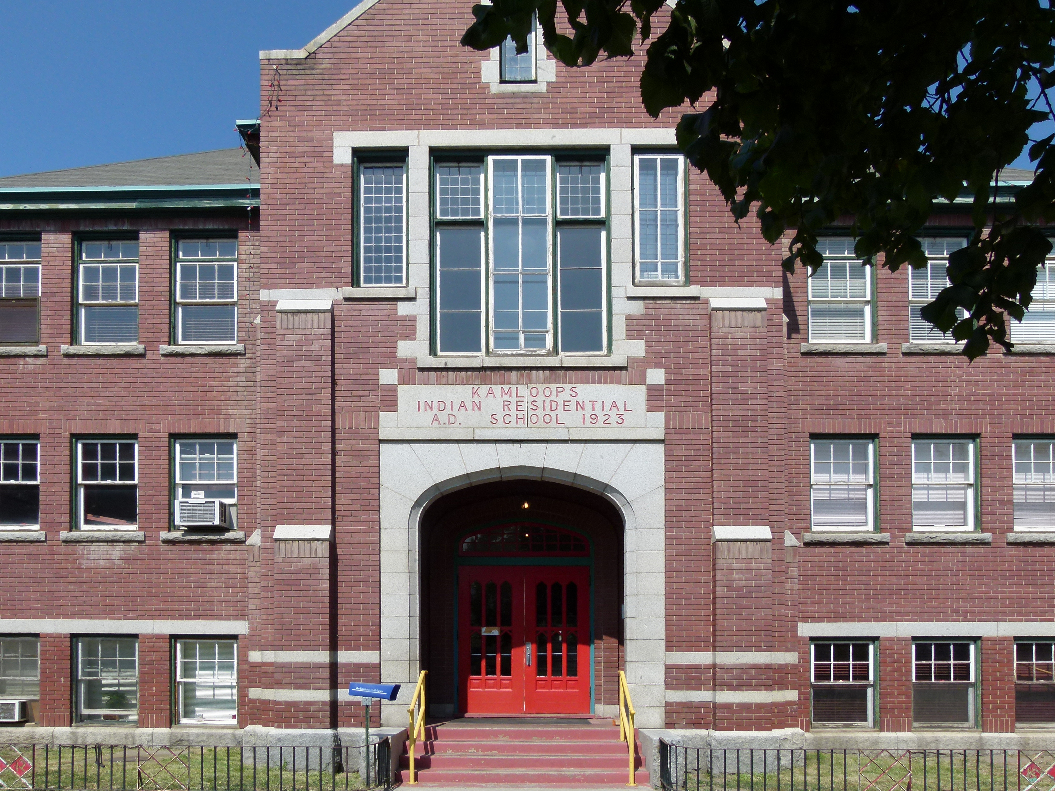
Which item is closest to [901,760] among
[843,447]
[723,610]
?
[723,610]

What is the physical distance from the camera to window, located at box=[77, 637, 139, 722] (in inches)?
663

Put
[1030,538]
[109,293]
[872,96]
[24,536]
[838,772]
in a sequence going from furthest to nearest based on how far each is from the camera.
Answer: [109,293], [24,536], [1030,538], [838,772], [872,96]

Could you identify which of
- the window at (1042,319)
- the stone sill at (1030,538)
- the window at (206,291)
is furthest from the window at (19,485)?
the window at (1042,319)

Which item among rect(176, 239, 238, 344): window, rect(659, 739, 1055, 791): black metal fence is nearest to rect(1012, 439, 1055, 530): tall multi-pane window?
rect(659, 739, 1055, 791): black metal fence

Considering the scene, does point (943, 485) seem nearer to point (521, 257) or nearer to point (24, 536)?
point (521, 257)

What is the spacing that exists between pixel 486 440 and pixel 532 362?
133cm

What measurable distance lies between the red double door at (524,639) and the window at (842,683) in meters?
3.64

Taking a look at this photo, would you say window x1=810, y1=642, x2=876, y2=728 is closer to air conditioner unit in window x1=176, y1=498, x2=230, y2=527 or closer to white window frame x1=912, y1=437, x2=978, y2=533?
white window frame x1=912, y1=437, x2=978, y2=533

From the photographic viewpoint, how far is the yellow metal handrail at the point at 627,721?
1416cm

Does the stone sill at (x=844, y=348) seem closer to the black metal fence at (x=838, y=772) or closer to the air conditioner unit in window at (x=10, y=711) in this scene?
the black metal fence at (x=838, y=772)

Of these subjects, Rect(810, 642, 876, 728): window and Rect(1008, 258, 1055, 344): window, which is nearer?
Rect(810, 642, 876, 728): window

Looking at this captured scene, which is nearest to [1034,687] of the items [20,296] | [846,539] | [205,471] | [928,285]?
[846,539]

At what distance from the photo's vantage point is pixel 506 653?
17297 mm

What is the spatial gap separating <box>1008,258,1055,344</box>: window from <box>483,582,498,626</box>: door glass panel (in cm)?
950
